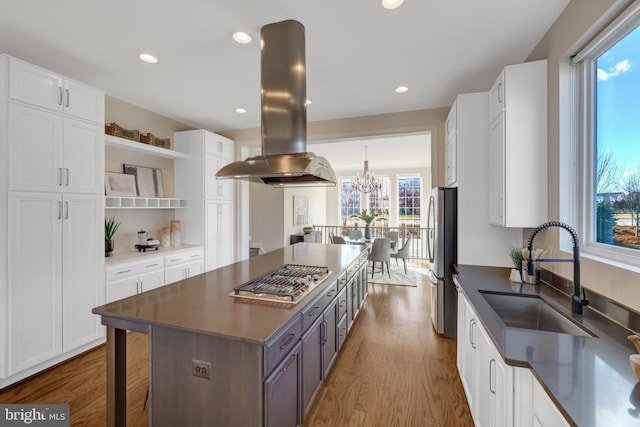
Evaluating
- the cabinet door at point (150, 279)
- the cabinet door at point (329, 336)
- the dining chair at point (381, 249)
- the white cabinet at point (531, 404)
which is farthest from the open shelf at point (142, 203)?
the white cabinet at point (531, 404)

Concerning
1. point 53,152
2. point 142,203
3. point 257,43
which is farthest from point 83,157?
point 257,43

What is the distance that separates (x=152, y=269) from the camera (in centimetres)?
330

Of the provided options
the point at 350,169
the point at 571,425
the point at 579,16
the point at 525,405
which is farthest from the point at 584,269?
the point at 350,169

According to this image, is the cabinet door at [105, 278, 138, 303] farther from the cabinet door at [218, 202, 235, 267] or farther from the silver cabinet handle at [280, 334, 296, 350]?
the silver cabinet handle at [280, 334, 296, 350]

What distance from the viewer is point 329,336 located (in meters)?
2.22

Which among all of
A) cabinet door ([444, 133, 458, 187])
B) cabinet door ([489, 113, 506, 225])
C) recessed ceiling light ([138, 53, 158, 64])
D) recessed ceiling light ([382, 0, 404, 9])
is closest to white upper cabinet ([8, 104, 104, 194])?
recessed ceiling light ([138, 53, 158, 64])

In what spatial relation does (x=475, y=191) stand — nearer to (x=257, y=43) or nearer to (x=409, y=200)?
(x=257, y=43)

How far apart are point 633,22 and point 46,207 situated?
4165 mm

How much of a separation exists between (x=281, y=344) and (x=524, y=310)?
1622mm

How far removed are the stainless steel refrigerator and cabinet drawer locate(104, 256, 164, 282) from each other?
3.30 meters

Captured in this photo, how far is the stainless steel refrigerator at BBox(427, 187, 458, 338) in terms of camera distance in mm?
2947

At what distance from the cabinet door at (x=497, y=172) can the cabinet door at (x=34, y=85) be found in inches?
149

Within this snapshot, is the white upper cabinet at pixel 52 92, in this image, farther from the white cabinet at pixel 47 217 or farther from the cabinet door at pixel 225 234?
the cabinet door at pixel 225 234

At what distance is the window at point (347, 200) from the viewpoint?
9.38m
